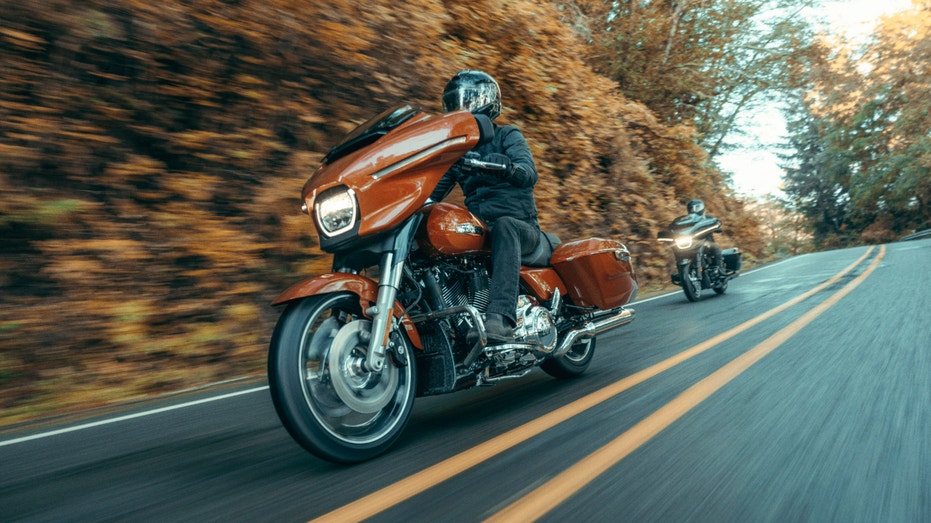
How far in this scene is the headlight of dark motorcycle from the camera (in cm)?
321

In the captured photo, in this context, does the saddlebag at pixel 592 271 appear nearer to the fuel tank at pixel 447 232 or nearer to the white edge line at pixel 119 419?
the fuel tank at pixel 447 232

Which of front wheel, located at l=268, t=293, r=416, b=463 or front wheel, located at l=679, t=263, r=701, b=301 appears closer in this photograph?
front wheel, located at l=268, t=293, r=416, b=463

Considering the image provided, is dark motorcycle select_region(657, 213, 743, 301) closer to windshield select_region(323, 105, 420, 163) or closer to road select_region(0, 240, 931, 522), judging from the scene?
road select_region(0, 240, 931, 522)

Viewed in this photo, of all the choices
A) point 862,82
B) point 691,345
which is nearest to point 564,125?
point 691,345

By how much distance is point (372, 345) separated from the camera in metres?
3.17

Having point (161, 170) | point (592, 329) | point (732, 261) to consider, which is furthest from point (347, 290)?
point (732, 261)

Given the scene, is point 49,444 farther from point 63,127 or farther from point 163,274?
point 63,127

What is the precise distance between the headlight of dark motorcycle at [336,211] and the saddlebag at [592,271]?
1.87 metres

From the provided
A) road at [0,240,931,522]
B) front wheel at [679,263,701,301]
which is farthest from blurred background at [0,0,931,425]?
front wheel at [679,263,701,301]

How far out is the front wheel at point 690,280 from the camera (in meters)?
10.0

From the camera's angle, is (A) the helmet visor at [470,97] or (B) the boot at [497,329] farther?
(A) the helmet visor at [470,97]

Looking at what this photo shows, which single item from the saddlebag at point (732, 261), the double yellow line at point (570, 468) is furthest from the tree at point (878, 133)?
the double yellow line at point (570, 468)

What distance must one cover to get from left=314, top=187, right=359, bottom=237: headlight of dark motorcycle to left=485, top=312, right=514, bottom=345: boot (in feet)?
3.18

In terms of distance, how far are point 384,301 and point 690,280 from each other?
304 inches
